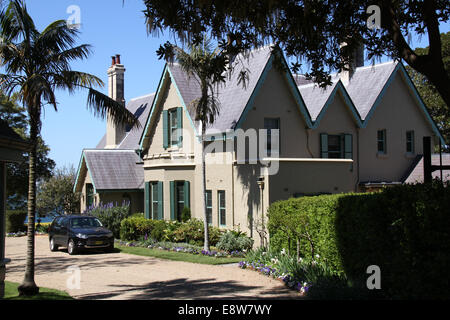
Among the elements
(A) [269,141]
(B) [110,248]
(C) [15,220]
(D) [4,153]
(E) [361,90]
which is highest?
(E) [361,90]

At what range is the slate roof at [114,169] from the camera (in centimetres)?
2997

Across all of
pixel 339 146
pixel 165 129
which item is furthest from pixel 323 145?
pixel 165 129

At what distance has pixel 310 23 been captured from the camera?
36.4 ft

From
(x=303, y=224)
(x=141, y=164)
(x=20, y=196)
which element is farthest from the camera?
(x=20, y=196)

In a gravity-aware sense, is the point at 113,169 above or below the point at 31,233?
above

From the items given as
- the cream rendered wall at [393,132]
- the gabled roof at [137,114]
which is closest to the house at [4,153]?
the cream rendered wall at [393,132]

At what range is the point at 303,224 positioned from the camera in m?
15.2

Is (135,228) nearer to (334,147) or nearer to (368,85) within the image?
(334,147)

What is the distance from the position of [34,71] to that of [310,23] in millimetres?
7043

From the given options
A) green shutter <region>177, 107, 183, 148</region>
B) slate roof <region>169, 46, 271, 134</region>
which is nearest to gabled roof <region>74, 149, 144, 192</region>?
green shutter <region>177, 107, 183, 148</region>

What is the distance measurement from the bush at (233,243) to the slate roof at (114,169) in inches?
453

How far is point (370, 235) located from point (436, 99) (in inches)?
1139

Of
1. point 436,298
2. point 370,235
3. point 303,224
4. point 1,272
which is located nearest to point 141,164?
point 303,224

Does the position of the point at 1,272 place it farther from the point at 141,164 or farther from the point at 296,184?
the point at 141,164
